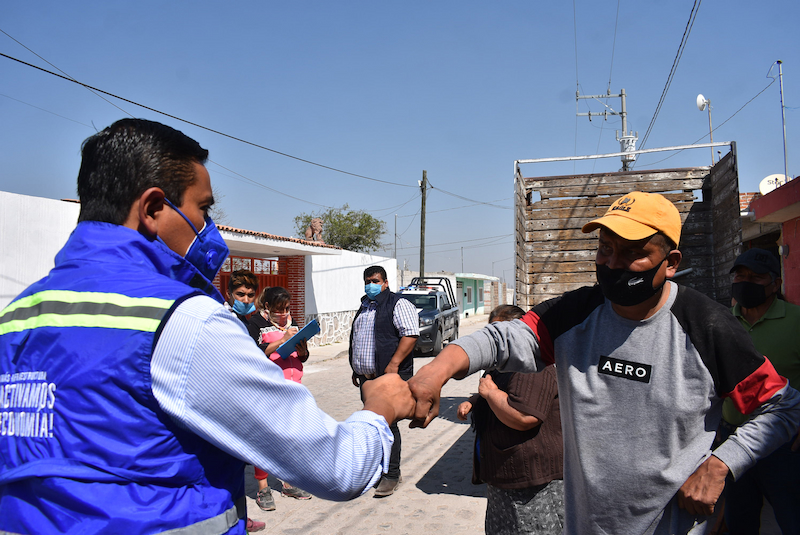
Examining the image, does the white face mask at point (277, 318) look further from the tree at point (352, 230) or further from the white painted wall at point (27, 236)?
the tree at point (352, 230)

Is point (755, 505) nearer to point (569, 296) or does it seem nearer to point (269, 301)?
Result: point (569, 296)

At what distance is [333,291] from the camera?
18.5 meters

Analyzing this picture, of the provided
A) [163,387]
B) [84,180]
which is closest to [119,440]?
[163,387]

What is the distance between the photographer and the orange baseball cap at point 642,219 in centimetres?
183

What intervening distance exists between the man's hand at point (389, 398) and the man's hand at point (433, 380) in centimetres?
4

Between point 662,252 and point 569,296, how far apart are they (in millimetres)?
385

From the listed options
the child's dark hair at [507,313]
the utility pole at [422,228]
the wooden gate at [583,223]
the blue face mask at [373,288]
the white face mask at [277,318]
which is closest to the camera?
the child's dark hair at [507,313]

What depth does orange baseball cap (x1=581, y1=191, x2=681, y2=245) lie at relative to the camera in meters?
1.83

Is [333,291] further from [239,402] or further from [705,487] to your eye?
[239,402]

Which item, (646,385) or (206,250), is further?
(646,385)

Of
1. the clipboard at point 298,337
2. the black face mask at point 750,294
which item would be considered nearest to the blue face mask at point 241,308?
the clipboard at point 298,337

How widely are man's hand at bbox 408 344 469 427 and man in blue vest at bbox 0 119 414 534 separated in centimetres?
54

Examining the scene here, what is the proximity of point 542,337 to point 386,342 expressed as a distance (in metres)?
3.09

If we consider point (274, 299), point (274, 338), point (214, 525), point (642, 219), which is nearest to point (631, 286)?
point (642, 219)
